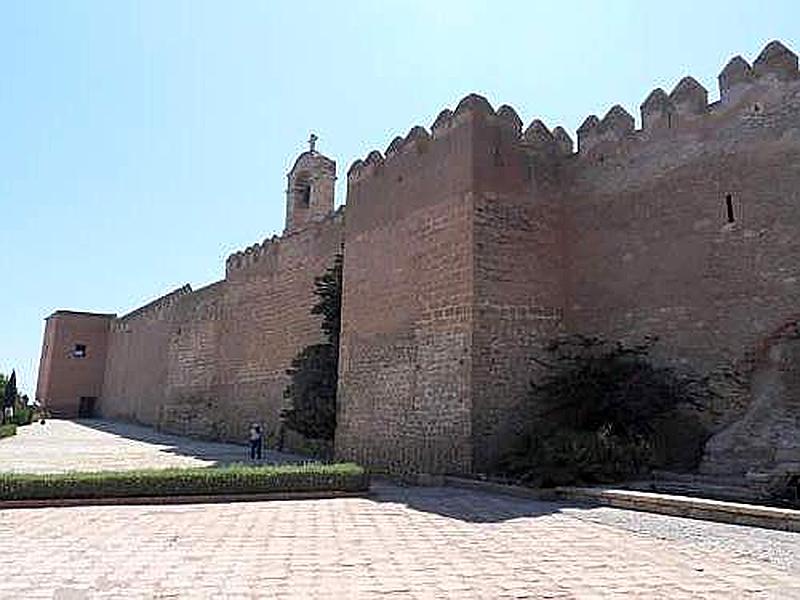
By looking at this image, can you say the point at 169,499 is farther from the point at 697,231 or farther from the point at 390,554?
the point at 697,231

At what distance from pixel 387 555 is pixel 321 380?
10.3 meters

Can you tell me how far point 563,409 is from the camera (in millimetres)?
10578

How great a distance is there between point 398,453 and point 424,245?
358 centimetres

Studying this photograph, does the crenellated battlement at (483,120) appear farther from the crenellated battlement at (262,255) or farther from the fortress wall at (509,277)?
the crenellated battlement at (262,255)

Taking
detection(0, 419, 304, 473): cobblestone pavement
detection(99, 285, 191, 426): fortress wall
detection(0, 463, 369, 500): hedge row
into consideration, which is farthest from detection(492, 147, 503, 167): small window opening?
detection(99, 285, 191, 426): fortress wall

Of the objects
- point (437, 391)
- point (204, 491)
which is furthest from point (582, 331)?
point (204, 491)

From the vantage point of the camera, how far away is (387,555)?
16.9ft

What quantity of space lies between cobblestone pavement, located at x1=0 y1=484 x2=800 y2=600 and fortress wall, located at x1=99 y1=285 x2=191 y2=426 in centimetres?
2385

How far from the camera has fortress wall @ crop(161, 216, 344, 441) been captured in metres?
20.2

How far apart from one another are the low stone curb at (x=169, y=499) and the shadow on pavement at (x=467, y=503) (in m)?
0.67

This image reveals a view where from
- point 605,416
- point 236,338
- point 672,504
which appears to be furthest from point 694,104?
point 236,338

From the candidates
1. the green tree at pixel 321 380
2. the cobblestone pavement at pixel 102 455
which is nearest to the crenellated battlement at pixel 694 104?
the green tree at pixel 321 380

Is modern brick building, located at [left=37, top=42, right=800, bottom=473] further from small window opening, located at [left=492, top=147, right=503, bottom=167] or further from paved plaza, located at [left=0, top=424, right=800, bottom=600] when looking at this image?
paved plaza, located at [left=0, top=424, right=800, bottom=600]

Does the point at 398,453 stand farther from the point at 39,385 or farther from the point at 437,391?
the point at 39,385
